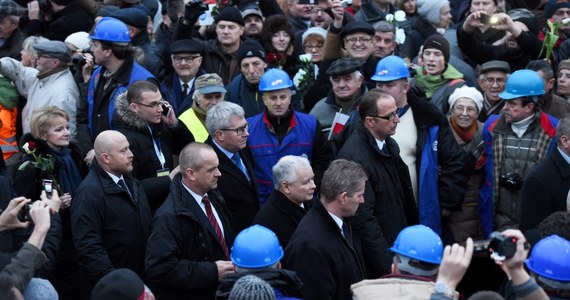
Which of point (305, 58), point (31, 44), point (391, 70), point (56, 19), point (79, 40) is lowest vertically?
point (56, 19)

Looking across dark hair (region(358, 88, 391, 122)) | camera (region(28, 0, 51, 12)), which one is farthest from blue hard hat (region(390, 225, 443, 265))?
camera (region(28, 0, 51, 12))

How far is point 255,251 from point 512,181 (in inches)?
124

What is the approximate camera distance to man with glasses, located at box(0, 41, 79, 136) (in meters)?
9.44

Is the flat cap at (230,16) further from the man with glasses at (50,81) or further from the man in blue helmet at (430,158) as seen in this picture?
the man in blue helmet at (430,158)

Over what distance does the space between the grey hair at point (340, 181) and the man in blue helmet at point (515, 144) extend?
1.95m

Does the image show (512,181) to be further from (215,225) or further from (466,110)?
(215,225)

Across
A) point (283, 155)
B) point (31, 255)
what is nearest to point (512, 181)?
point (283, 155)

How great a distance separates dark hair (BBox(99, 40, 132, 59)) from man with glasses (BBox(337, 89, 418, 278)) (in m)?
2.39

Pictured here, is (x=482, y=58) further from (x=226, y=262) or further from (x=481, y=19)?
(x=226, y=262)

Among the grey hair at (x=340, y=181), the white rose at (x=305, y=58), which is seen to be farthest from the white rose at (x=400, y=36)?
the grey hair at (x=340, y=181)

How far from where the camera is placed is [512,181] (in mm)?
8328

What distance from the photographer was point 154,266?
682cm

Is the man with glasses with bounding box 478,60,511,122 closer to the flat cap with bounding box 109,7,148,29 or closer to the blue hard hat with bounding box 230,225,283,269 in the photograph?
the flat cap with bounding box 109,7,148,29

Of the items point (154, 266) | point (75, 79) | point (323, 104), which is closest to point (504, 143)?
point (323, 104)
